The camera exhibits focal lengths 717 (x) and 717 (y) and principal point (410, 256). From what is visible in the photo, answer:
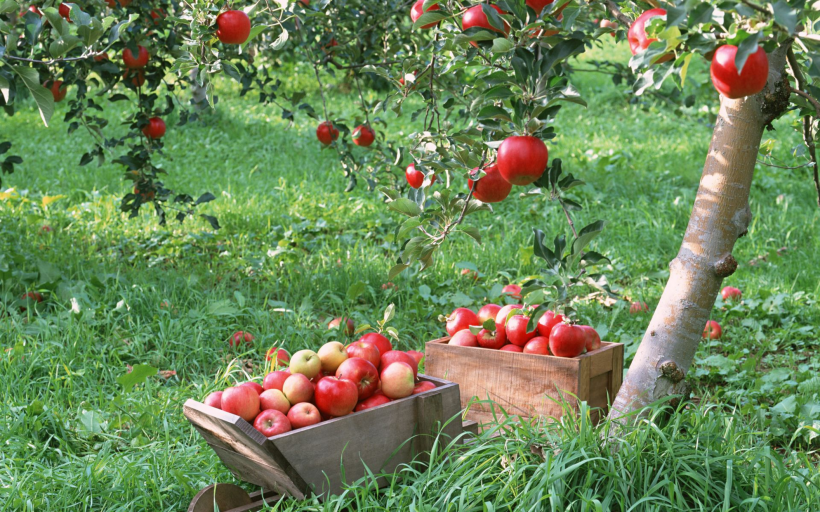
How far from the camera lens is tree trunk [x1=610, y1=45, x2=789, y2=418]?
73.7 inches

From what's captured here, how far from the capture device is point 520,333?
234 centimetres

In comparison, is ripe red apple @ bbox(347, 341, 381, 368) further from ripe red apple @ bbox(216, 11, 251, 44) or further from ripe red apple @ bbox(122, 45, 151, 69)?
ripe red apple @ bbox(122, 45, 151, 69)

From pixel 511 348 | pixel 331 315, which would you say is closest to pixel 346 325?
pixel 331 315

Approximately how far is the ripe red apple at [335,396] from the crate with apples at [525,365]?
417mm

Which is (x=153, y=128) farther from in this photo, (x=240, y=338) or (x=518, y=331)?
(x=518, y=331)

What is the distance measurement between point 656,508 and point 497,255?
104 inches

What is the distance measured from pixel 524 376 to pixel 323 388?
68 cm

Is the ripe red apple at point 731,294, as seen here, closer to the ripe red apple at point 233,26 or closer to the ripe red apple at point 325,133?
the ripe red apple at point 325,133

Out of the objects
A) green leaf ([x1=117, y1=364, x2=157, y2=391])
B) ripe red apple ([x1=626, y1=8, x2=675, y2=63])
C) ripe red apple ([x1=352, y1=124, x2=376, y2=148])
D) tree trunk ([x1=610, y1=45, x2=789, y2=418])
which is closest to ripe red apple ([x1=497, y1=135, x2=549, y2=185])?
ripe red apple ([x1=626, y1=8, x2=675, y2=63])

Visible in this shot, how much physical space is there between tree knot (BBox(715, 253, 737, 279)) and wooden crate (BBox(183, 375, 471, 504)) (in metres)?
0.79

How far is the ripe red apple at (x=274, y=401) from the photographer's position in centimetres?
188

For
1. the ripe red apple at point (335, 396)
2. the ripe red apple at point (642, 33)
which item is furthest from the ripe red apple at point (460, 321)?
the ripe red apple at point (642, 33)

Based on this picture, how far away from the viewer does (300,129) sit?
8.50 m

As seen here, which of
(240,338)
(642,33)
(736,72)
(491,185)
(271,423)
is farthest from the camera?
(240,338)
